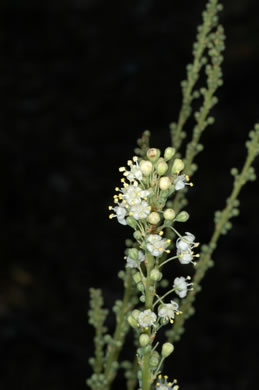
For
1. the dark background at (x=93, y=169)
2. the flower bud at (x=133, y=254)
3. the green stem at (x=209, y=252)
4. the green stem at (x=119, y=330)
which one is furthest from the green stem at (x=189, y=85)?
the dark background at (x=93, y=169)

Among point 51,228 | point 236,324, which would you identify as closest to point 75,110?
point 51,228

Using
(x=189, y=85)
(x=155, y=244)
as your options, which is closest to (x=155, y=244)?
(x=155, y=244)

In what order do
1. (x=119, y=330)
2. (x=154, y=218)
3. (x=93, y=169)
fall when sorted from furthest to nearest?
1. (x=93, y=169)
2. (x=119, y=330)
3. (x=154, y=218)

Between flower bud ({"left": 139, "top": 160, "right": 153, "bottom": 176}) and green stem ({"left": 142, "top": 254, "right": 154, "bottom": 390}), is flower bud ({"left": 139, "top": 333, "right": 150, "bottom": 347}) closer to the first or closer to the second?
green stem ({"left": 142, "top": 254, "right": 154, "bottom": 390})

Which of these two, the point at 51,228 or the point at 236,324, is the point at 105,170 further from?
the point at 236,324

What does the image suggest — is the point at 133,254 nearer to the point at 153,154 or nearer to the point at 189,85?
the point at 153,154

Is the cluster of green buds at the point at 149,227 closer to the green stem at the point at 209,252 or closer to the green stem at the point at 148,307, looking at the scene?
the green stem at the point at 148,307

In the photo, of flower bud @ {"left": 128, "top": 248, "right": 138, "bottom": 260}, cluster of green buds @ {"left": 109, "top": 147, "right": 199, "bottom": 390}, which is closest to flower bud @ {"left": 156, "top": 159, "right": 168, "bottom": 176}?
cluster of green buds @ {"left": 109, "top": 147, "right": 199, "bottom": 390}
